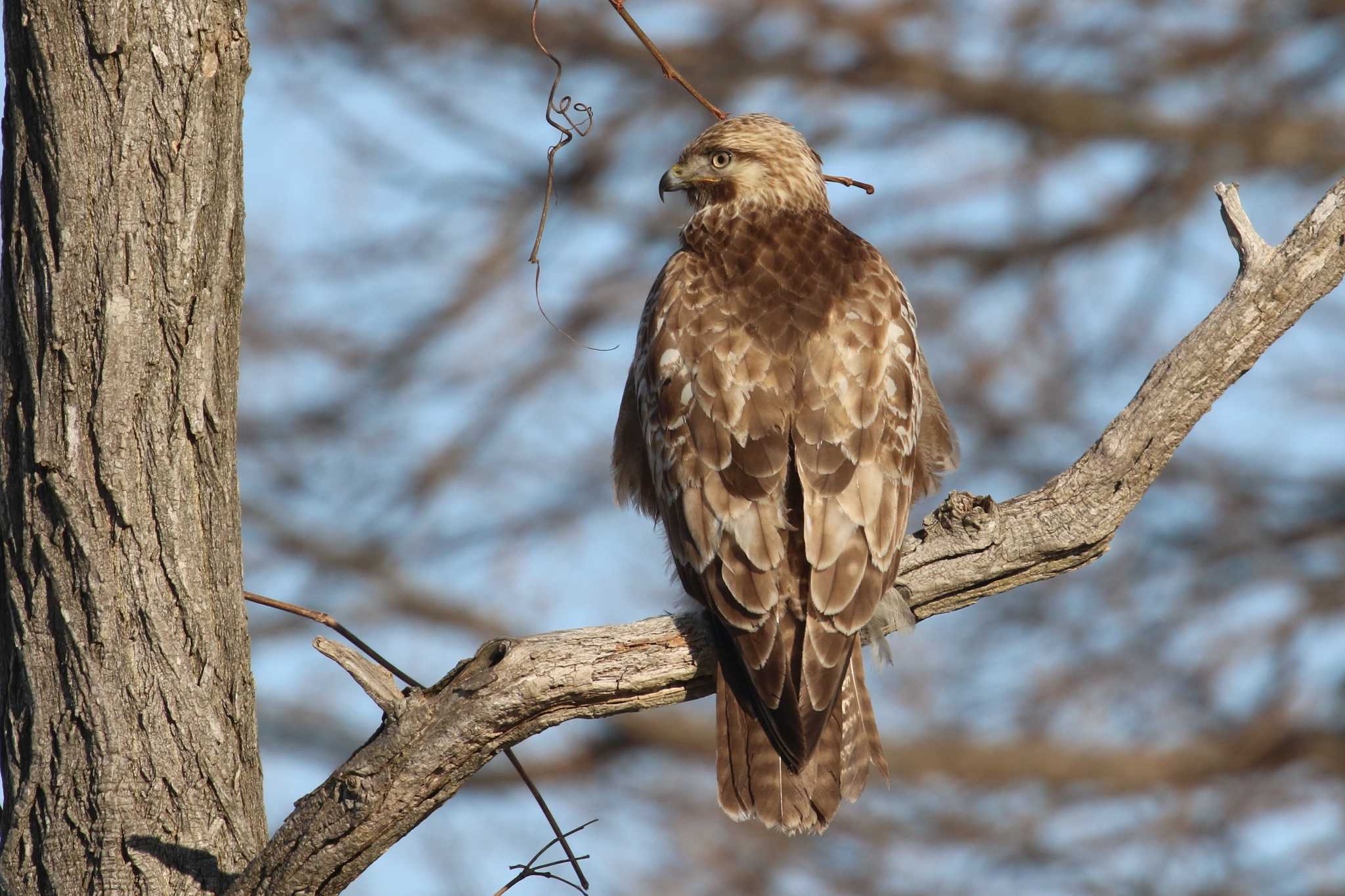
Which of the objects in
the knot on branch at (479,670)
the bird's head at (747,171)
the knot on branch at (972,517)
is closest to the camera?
the knot on branch at (479,670)

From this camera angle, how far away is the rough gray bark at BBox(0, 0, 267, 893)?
337 cm

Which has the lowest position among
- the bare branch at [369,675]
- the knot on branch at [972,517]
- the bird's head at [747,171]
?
the bare branch at [369,675]

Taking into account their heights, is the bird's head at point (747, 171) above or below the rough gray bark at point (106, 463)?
above

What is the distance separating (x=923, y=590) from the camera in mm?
4012

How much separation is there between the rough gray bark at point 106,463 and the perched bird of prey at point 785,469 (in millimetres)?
1298

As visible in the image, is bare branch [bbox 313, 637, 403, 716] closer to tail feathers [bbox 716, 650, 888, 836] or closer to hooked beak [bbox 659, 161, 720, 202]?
tail feathers [bbox 716, 650, 888, 836]

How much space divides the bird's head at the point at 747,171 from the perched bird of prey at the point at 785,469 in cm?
35

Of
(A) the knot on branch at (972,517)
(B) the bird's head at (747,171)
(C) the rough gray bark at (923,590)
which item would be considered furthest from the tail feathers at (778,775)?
(B) the bird's head at (747,171)

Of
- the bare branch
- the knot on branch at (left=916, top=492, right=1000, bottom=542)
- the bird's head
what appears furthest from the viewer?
the bird's head

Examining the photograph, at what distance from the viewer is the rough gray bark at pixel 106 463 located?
133 inches

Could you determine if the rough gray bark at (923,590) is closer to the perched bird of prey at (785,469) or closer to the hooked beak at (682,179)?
the perched bird of prey at (785,469)

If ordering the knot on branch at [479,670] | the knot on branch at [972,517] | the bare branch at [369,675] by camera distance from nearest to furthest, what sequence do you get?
the bare branch at [369,675]
the knot on branch at [479,670]
the knot on branch at [972,517]

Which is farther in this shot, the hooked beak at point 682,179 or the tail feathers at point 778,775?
the hooked beak at point 682,179

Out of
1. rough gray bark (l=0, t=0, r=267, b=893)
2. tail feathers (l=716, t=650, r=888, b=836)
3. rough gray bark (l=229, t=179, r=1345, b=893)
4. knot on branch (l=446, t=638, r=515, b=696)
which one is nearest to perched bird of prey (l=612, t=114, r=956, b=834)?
tail feathers (l=716, t=650, r=888, b=836)
